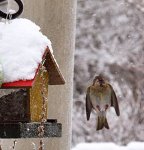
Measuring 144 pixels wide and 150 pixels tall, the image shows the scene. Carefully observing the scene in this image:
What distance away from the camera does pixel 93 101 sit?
3.37 meters

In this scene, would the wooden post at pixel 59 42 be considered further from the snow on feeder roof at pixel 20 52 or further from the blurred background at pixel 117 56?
the blurred background at pixel 117 56

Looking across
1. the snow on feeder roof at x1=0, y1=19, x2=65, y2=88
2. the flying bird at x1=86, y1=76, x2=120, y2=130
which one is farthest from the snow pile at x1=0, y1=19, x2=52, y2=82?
the flying bird at x1=86, y1=76, x2=120, y2=130

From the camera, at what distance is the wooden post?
9.00 ft

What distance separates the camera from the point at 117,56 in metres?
8.08

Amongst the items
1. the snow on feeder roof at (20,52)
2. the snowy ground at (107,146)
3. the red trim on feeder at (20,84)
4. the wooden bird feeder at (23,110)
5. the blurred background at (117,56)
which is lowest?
the snowy ground at (107,146)

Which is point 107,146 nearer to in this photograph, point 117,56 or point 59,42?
point 117,56

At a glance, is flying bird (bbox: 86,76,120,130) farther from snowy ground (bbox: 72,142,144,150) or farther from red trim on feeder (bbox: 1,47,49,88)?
snowy ground (bbox: 72,142,144,150)

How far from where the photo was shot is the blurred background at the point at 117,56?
8.02 meters

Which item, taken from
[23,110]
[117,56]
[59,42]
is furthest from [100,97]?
[117,56]

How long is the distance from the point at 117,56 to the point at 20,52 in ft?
20.1

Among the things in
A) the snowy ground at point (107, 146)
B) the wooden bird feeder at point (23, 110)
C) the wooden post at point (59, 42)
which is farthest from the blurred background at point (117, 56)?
the wooden bird feeder at point (23, 110)

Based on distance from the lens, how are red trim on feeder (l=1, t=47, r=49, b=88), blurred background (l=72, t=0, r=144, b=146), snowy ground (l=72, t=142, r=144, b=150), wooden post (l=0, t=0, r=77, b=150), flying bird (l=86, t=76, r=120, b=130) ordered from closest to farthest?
red trim on feeder (l=1, t=47, r=49, b=88) → wooden post (l=0, t=0, r=77, b=150) → flying bird (l=86, t=76, r=120, b=130) → snowy ground (l=72, t=142, r=144, b=150) → blurred background (l=72, t=0, r=144, b=146)

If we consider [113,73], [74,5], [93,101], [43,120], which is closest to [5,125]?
[43,120]

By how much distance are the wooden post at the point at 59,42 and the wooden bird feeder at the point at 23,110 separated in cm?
59
